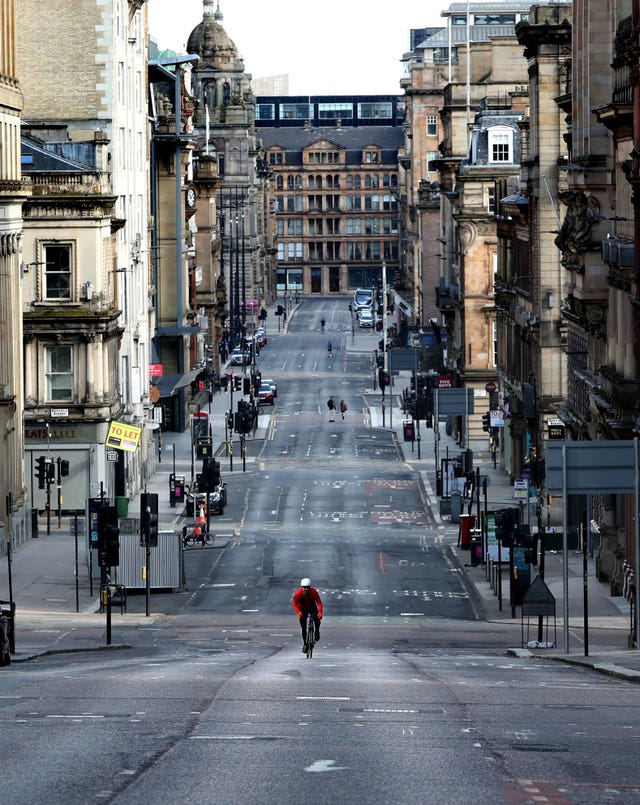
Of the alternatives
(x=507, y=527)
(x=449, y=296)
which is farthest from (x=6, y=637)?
(x=449, y=296)

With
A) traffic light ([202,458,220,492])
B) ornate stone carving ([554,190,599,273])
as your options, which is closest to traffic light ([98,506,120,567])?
ornate stone carving ([554,190,599,273])

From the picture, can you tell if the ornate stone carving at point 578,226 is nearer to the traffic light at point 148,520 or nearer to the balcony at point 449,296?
the traffic light at point 148,520

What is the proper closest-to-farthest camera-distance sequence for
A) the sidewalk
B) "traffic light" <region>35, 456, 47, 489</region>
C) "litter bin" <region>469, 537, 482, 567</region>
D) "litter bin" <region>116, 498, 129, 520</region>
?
1. the sidewalk
2. "litter bin" <region>469, 537, 482, 567</region>
3. "traffic light" <region>35, 456, 47, 489</region>
4. "litter bin" <region>116, 498, 129, 520</region>

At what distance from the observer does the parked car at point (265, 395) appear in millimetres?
139500

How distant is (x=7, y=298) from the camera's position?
220ft

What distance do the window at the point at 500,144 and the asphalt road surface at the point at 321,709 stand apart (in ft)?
153

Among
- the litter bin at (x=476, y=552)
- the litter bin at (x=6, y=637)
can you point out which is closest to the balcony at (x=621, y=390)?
the litter bin at (x=476, y=552)

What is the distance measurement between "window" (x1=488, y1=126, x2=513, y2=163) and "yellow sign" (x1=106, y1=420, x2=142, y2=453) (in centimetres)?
4127

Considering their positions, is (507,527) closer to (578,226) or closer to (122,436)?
(578,226)

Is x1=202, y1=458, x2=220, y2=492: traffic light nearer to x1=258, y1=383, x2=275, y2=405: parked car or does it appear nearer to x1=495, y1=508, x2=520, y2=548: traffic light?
x1=495, y1=508, x2=520, y2=548: traffic light

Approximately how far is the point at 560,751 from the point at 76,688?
10.6 m

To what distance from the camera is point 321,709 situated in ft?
92.7

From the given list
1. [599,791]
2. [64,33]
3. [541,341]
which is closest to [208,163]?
[64,33]

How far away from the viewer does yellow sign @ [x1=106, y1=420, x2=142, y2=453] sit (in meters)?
74.4
